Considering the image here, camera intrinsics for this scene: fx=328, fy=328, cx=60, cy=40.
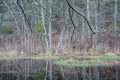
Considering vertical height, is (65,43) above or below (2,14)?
below

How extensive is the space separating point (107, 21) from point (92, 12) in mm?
5631

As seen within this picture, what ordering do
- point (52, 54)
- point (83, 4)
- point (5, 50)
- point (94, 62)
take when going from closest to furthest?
point (94, 62), point (52, 54), point (5, 50), point (83, 4)

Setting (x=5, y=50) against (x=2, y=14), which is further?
(x=2, y=14)

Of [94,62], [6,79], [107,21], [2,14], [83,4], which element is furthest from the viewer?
[107,21]

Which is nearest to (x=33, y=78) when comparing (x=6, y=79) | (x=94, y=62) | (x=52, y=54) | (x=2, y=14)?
(x=6, y=79)

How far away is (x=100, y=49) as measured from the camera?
21.5 meters

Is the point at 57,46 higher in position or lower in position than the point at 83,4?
lower

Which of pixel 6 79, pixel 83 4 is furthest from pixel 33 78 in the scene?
pixel 83 4

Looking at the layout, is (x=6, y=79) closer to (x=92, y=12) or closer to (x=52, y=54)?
(x=52, y=54)

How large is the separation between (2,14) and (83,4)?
33.0 ft

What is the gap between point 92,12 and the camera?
38.2 meters

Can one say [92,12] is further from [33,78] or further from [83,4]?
[33,78]

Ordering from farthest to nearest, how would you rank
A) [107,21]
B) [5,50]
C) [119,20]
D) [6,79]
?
[107,21] < [119,20] < [5,50] < [6,79]

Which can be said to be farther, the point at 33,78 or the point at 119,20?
the point at 119,20
